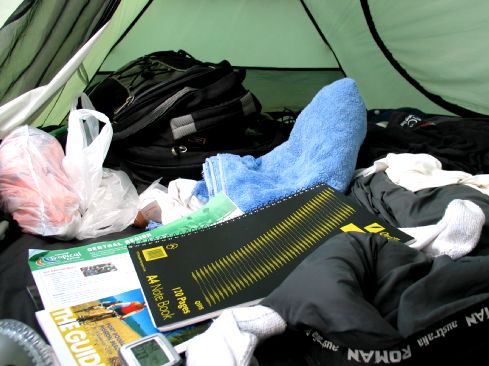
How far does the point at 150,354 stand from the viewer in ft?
1.47

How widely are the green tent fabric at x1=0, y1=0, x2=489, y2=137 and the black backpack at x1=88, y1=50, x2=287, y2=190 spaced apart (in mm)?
175

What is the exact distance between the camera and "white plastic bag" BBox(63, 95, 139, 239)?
0.89 m

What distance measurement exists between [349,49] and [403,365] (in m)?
1.37

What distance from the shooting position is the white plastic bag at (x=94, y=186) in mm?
891

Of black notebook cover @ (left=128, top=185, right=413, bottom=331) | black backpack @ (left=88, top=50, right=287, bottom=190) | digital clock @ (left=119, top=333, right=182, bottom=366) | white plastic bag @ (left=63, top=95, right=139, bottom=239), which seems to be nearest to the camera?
digital clock @ (left=119, top=333, right=182, bottom=366)

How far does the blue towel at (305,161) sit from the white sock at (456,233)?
11.9 inches

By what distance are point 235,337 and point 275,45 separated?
4.55 ft

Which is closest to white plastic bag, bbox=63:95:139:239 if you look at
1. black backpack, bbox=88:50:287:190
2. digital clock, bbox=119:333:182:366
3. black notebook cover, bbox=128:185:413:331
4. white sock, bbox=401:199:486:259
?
black backpack, bbox=88:50:287:190

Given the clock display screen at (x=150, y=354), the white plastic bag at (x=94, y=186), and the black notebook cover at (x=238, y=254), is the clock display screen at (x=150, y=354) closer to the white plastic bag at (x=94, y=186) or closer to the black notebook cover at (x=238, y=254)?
the black notebook cover at (x=238, y=254)

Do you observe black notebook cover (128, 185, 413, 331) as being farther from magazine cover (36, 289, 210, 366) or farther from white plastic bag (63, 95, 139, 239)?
white plastic bag (63, 95, 139, 239)

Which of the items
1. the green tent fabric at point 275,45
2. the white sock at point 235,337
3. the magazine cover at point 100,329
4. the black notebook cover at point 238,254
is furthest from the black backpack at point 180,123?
the white sock at point 235,337

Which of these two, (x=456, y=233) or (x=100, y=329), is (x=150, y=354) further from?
(x=456, y=233)

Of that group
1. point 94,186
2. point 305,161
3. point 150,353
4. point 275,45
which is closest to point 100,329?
point 150,353

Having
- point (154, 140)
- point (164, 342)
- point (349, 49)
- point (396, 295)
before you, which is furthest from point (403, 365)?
point (349, 49)
